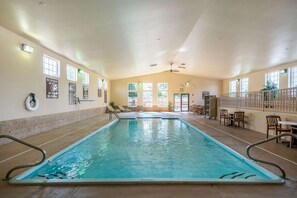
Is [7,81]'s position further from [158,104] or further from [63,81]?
[158,104]

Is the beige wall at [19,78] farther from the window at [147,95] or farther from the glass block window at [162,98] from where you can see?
the glass block window at [162,98]

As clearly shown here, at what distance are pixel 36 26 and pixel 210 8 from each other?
4.58 meters

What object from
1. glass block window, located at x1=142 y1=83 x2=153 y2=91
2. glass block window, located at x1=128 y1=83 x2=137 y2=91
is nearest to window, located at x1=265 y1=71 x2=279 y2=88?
glass block window, located at x1=142 y1=83 x2=153 y2=91

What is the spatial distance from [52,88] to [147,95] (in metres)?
11.4

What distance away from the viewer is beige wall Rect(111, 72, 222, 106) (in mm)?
17953

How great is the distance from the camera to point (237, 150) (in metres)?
4.48

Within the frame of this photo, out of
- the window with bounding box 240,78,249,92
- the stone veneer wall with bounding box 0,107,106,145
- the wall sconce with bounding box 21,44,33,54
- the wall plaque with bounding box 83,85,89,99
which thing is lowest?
the stone veneer wall with bounding box 0,107,106,145

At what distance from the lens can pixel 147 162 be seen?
13.9 ft

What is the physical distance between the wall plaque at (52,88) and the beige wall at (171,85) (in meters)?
10.3

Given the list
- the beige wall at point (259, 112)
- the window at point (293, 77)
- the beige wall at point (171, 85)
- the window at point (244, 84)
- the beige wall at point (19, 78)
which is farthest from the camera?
the beige wall at point (171, 85)

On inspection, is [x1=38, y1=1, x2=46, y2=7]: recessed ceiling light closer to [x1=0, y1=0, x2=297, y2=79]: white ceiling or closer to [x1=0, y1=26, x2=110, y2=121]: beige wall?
[x1=0, y1=0, x2=297, y2=79]: white ceiling

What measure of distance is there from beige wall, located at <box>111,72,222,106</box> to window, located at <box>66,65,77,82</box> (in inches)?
327

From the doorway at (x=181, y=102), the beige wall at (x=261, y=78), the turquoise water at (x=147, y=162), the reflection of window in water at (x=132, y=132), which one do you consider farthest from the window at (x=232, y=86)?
the turquoise water at (x=147, y=162)

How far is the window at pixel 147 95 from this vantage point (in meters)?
18.1
